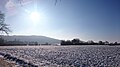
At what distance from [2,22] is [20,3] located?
118ft

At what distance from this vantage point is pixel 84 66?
18172 mm

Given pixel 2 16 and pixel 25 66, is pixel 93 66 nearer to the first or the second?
pixel 25 66

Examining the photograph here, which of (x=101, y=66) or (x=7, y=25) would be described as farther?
(x=7, y=25)

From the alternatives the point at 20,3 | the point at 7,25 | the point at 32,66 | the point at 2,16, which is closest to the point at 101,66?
the point at 32,66

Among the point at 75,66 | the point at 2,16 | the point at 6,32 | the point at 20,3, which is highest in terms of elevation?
the point at 2,16

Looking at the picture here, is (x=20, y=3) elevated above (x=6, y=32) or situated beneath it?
situated beneath

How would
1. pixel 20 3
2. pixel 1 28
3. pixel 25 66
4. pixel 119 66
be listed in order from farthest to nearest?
1. pixel 1 28
2. pixel 119 66
3. pixel 25 66
4. pixel 20 3

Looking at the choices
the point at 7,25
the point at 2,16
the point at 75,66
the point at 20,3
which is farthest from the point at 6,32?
the point at 20,3

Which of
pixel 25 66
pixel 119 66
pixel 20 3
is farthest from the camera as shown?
pixel 119 66

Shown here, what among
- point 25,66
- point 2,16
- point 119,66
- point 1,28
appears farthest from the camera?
point 1,28

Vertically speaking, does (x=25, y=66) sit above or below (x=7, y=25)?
below

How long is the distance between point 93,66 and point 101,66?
71 centimetres

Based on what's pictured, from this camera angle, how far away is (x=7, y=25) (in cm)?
4181

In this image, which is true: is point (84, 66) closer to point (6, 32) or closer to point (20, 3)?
point (20, 3)
